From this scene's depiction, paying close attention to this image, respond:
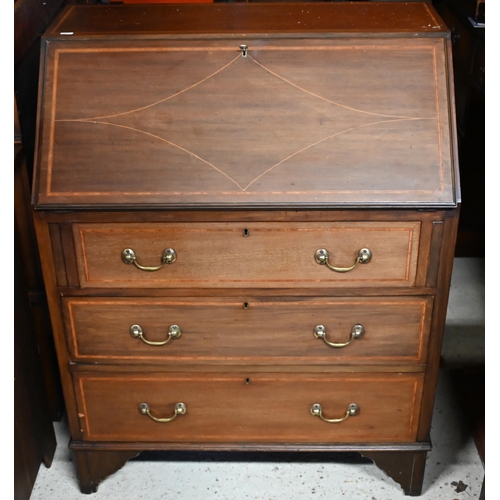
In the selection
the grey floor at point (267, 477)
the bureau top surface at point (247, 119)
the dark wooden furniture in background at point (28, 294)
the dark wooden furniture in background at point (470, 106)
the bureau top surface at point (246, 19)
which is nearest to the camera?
the bureau top surface at point (247, 119)

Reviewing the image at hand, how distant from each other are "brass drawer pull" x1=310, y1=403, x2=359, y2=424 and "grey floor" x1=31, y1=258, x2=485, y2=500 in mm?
283

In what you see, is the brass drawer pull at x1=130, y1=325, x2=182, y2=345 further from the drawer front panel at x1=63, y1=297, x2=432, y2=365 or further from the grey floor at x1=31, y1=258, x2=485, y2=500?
the grey floor at x1=31, y1=258, x2=485, y2=500

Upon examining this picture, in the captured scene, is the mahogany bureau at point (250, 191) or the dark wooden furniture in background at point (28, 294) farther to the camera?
the dark wooden furniture in background at point (28, 294)

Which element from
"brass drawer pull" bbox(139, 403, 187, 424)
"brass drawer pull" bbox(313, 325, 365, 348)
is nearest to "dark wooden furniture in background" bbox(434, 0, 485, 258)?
"brass drawer pull" bbox(313, 325, 365, 348)

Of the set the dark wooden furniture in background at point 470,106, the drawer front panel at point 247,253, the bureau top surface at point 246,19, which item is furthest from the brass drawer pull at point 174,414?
the dark wooden furniture in background at point 470,106

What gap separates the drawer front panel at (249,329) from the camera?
187 cm

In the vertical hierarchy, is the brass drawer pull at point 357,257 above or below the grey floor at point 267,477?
above

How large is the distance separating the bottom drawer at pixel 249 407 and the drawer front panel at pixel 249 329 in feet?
0.24

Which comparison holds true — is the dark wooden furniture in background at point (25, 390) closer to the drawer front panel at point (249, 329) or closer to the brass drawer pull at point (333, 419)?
the drawer front panel at point (249, 329)

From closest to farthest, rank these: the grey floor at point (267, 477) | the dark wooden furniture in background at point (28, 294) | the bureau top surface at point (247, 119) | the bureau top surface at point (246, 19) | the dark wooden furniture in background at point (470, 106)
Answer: the bureau top surface at point (247, 119) < the bureau top surface at point (246, 19) < the dark wooden furniture in background at point (28, 294) < the grey floor at point (267, 477) < the dark wooden furniture in background at point (470, 106)

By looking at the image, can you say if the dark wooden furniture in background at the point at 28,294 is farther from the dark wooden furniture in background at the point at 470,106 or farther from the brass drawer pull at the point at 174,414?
the dark wooden furniture in background at the point at 470,106

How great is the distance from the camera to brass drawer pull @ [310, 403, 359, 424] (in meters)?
2.01

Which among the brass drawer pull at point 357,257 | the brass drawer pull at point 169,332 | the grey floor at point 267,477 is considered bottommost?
the grey floor at point 267,477

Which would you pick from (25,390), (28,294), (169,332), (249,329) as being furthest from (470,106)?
(25,390)
